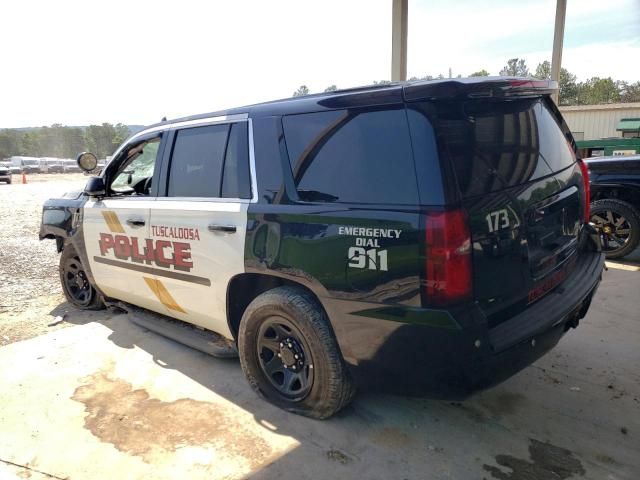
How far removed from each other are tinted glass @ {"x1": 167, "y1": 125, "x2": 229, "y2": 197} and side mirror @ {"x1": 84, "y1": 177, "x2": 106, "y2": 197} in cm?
95

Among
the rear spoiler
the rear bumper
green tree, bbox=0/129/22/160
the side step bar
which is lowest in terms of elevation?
the side step bar

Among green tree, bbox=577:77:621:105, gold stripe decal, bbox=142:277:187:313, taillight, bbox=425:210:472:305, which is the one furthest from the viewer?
green tree, bbox=577:77:621:105

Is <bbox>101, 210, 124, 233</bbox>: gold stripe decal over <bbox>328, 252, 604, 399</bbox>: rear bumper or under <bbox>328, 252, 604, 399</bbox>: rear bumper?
over

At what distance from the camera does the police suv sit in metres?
2.06

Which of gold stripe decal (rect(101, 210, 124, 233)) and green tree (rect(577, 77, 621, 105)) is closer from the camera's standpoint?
gold stripe decal (rect(101, 210, 124, 233))

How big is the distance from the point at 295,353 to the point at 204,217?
1056 millimetres

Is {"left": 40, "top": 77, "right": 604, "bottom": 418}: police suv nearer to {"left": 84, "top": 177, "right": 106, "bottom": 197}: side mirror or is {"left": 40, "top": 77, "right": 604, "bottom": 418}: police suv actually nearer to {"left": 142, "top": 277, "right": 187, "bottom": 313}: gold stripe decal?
{"left": 142, "top": 277, "right": 187, "bottom": 313}: gold stripe decal

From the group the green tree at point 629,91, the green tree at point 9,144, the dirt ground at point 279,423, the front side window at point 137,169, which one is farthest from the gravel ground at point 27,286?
the green tree at point 9,144

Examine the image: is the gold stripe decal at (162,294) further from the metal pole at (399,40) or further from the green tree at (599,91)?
the green tree at (599,91)

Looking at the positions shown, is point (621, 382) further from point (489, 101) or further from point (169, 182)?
point (169, 182)

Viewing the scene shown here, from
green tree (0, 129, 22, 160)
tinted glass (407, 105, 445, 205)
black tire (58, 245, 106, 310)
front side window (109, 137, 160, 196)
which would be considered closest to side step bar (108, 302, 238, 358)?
black tire (58, 245, 106, 310)

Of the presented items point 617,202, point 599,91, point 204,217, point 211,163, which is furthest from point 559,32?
point 599,91

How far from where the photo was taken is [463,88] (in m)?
2.07

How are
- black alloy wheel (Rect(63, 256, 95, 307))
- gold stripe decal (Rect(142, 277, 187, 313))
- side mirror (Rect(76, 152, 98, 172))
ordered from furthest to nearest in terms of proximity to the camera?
black alloy wheel (Rect(63, 256, 95, 307)) < side mirror (Rect(76, 152, 98, 172)) < gold stripe decal (Rect(142, 277, 187, 313))
